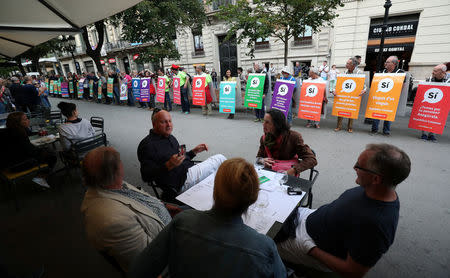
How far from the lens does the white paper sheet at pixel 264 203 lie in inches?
67.3

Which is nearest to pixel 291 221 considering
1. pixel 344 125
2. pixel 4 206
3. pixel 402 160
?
pixel 402 160

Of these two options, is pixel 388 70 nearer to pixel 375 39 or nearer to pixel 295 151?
pixel 295 151

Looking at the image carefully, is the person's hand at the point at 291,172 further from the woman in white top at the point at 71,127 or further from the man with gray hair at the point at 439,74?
the man with gray hair at the point at 439,74

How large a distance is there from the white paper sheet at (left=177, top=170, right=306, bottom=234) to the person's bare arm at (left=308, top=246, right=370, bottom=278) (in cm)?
33

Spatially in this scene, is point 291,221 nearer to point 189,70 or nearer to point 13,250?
point 13,250

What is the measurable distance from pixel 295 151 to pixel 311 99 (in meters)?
3.98

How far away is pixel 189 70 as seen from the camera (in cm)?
2395

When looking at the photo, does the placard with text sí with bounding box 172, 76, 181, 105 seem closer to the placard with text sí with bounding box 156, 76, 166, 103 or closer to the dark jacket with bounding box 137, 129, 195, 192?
the placard with text sí with bounding box 156, 76, 166, 103

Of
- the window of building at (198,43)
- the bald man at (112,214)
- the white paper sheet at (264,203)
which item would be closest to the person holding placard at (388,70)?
the white paper sheet at (264,203)

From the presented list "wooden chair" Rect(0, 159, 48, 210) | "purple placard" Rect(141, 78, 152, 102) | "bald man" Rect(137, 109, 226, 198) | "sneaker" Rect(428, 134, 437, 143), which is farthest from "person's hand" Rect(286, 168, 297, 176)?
"purple placard" Rect(141, 78, 152, 102)

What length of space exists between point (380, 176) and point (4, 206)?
5.20 meters

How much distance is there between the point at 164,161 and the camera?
2.55m

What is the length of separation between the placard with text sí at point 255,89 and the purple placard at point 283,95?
1.84ft

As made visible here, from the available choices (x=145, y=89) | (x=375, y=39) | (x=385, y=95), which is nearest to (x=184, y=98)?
(x=145, y=89)
